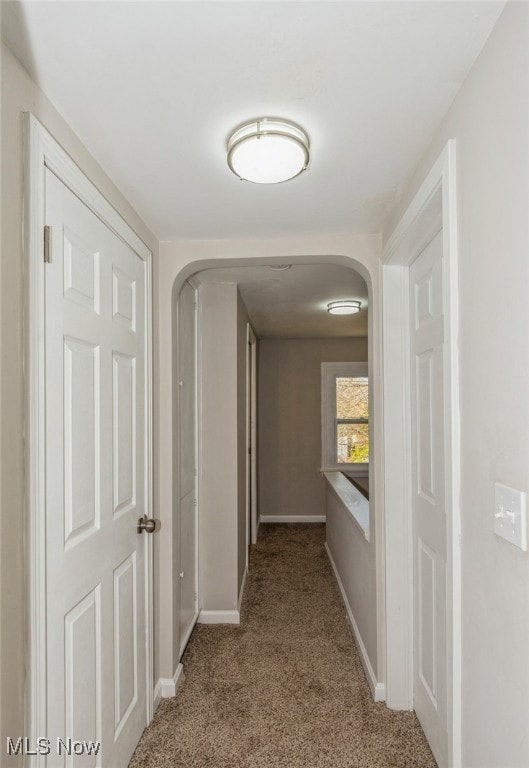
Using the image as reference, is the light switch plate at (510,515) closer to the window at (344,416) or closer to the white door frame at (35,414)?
the white door frame at (35,414)

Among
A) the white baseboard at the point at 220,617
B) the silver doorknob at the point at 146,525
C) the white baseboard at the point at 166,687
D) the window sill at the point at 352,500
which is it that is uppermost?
the silver doorknob at the point at 146,525

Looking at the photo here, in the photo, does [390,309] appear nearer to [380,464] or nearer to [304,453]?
[380,464]

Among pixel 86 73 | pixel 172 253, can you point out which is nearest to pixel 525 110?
pixel 86 73

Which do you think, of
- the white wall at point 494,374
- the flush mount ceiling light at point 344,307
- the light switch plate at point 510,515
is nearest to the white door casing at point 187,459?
the flush mount ceiling light at point 344,307

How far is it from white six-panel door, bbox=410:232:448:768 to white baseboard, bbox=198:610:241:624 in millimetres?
1343

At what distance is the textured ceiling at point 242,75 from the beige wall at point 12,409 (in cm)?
15

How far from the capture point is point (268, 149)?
54.7 inches

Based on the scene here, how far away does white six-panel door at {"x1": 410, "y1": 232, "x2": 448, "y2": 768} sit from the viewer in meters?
A: 1.77

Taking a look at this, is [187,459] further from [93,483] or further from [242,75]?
[242,75]

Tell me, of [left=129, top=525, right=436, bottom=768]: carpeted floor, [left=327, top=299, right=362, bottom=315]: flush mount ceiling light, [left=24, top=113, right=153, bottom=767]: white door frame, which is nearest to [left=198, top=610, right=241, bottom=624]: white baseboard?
[left=129, top=525, right=436, bottom=768]: carpeted floor

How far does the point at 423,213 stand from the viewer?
1.60 metres

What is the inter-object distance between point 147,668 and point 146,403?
1160 millimetres

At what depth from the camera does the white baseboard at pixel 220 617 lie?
313 cm

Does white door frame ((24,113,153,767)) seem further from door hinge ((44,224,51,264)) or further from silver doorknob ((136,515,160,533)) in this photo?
silver doorknob ((136,515,160,533))
